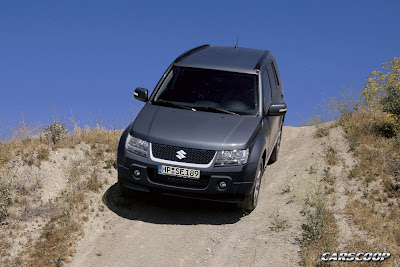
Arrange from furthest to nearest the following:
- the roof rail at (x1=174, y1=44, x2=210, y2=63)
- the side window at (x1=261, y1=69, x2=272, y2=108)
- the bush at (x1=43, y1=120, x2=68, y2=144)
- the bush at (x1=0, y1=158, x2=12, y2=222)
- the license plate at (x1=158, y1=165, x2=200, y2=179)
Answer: the bush at (x1=43, y1=120, x2=68, y2=144)
the roof rail at (x1=174, y1=44, x2=210, y2=63)
the side window at (x1=261, y1=69, x2=272, y2=108)
the bush at (x1=0, y1=158, x2=12, y2=222)
the license plate at (x1=158, y1=165, x2=200, y2=179)

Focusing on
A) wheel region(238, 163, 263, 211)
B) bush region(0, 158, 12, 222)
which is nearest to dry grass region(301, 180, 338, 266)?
wheel region(238, 163, 263, 211)

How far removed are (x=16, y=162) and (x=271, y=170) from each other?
4.58 meters

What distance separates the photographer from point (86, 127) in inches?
460

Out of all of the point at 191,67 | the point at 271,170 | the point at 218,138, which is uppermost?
the point at 191,67

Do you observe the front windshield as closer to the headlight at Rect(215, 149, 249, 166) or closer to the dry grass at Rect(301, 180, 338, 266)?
the headlight at Rect(215, 149, 249, 166)

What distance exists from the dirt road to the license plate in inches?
34.4

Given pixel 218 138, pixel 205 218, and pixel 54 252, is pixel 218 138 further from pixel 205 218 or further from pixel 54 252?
pixel 54 252

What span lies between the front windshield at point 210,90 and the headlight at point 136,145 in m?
0.94

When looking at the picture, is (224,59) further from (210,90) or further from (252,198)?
(252,198)

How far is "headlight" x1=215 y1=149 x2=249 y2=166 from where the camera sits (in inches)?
316

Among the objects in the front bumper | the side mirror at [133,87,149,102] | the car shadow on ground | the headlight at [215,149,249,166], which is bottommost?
the car shadow on ground

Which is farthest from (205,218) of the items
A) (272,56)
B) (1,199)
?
(272,56)

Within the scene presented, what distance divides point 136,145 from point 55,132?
3315 mm
